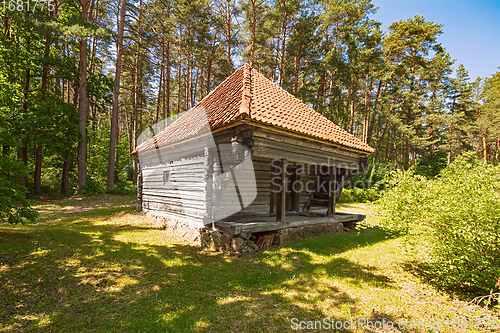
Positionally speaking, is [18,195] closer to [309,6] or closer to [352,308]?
[352,308]

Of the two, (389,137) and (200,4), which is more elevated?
(200,4)

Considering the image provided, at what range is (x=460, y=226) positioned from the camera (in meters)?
3.78

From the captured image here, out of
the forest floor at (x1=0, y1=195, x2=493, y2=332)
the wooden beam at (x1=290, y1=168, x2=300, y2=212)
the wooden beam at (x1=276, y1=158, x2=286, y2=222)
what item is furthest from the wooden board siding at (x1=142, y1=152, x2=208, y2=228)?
the wooden beam at (x1=290, y1=168, x2=300, y2=212)

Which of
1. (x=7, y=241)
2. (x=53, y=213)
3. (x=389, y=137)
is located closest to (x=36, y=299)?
(x=7, y=241)

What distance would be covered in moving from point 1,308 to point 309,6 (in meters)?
25.7

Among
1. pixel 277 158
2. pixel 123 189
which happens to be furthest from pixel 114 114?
pixel 277 158

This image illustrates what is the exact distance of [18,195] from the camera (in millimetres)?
5410

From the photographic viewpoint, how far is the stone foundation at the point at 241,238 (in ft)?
20.1

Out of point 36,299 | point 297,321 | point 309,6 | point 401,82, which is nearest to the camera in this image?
point 297,321

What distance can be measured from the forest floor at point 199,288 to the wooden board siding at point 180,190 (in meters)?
1.19

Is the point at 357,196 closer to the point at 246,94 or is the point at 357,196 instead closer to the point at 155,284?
the point at 246,94

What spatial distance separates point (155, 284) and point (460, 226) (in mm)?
5781

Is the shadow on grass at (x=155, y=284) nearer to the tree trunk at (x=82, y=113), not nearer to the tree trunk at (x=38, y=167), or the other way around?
the tree trunk at (x=82, y=113)

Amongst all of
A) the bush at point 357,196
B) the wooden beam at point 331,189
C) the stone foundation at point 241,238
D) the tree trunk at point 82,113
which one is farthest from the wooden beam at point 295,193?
the tree trunk at point 82,113
